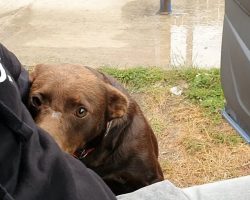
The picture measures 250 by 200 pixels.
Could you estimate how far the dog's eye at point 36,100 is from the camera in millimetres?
2199

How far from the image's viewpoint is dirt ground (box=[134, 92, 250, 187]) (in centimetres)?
335

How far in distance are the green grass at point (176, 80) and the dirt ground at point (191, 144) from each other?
11 centimetres

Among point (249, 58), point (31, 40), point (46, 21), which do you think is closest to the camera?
point (249, 58)

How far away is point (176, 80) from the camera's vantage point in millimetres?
4324

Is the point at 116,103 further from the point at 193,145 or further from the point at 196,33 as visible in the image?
the point at 196,33

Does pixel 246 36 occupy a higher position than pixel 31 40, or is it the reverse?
pixel 246 36

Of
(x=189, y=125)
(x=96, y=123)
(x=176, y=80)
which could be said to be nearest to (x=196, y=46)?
(x=176, y=80)

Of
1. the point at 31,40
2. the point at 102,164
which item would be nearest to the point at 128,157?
the point at 102,164

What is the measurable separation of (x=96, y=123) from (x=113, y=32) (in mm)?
3034

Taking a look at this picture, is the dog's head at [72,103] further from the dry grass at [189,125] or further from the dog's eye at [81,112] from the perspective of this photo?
the dry grass at [189,125]

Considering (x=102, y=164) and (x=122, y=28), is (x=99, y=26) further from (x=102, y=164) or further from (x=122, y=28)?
(x=102, y=164)

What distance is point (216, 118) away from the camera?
3.83 meters

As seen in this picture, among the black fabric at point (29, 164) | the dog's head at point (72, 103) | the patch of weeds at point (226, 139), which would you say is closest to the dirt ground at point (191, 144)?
the patch of weeds at point (226, 139)

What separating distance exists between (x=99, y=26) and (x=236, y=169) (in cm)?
264
